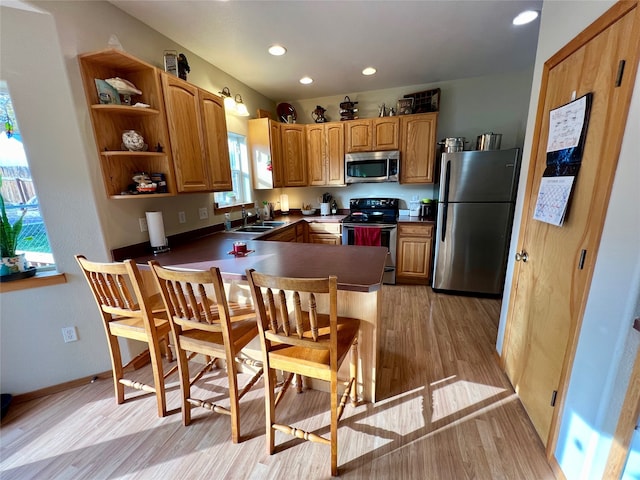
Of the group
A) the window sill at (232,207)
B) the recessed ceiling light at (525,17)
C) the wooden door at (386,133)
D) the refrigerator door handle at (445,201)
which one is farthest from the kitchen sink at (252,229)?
the recessed ceiling light at (525,17)

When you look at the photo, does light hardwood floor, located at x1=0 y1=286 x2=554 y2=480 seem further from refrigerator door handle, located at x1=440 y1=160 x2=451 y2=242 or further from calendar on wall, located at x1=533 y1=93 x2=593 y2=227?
refrigerator door handle, located at x1=440 y1=160 x2=451 y2=242

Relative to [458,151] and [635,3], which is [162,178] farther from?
[458,151]

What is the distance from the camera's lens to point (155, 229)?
2.04 metres

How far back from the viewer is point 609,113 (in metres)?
1.03

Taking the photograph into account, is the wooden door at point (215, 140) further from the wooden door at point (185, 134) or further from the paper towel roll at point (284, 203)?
the paper towel roll at point (284, 203)

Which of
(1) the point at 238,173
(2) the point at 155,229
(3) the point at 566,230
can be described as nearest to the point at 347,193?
(1) the point at 238,173

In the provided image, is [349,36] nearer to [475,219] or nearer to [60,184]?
[475,219]

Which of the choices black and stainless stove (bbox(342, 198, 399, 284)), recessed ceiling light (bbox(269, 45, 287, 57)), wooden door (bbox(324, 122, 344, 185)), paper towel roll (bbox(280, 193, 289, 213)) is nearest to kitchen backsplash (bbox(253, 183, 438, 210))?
paper towel roll (bbox(280, 193, 289, 213))

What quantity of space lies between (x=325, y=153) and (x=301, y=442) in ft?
11.2

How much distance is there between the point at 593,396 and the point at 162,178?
274 centimetres

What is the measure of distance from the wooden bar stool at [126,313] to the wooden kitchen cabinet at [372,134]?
3.12 metres

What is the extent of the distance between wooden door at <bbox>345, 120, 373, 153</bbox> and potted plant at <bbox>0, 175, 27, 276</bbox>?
3354 millimetres

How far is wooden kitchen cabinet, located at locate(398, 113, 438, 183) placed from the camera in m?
3.34

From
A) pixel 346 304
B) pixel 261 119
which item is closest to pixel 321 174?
pixel 261 119
